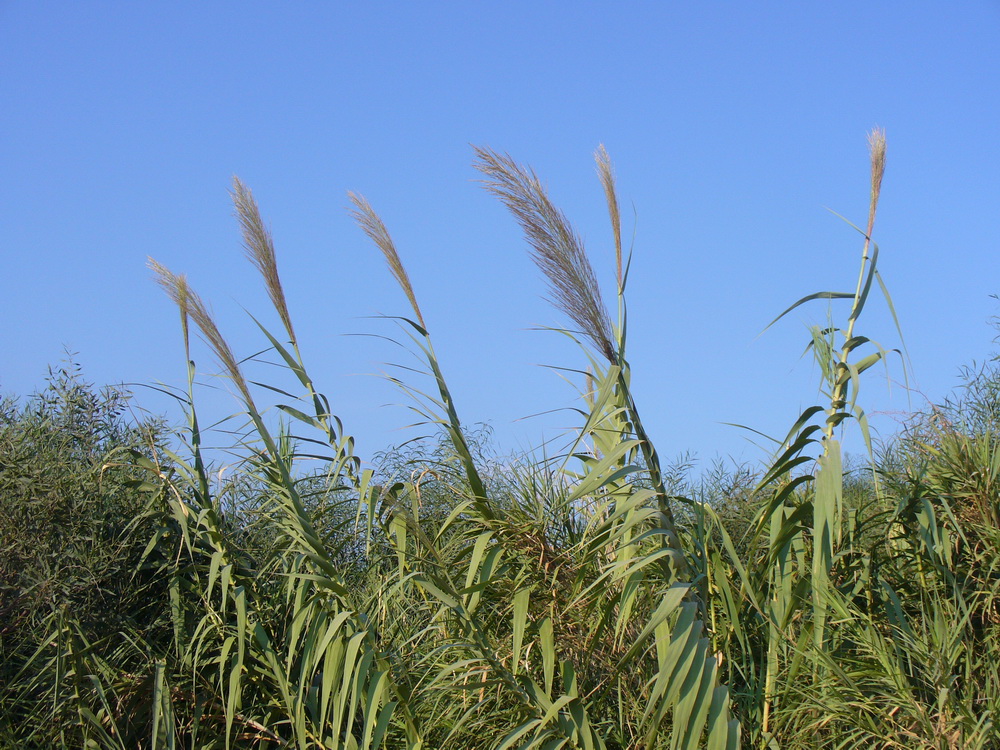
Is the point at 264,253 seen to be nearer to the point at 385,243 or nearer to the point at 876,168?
the point at 385,243

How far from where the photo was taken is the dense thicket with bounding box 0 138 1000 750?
3.07 metres

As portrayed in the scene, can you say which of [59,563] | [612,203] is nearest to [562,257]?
[612,203]

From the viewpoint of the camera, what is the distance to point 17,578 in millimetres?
4043

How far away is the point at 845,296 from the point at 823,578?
3.45 feet

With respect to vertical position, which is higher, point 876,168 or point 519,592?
point 876,168

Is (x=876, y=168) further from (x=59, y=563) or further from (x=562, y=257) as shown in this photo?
(x=59, y=563)

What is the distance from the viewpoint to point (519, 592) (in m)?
3.12

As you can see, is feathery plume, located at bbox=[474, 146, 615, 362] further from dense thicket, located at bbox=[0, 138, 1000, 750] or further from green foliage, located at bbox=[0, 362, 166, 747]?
green foliage, located at bbox=[0, 362, 166, 747]

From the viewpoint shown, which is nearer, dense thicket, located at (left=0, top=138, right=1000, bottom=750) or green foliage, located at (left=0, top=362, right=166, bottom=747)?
dense thicket, located at (left=0, top=138, right=1000, bottom=750)

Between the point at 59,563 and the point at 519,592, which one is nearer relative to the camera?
the point at 519,592

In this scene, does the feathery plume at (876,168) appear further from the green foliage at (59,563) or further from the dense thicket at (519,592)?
the green foliage at (59,563)

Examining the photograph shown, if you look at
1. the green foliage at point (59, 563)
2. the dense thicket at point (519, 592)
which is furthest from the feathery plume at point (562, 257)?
the green foliage at point (59, 563)

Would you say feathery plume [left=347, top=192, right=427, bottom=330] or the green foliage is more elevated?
feathery plume [left=347, top=192, right=427, bottom=330]

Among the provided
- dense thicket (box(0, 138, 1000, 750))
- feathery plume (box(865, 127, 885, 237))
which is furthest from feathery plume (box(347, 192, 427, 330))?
feathery plume (box(865, 127, 885, 237))
